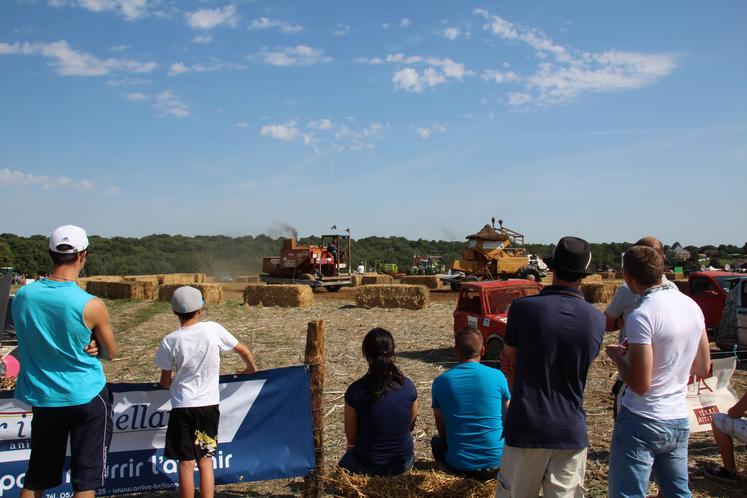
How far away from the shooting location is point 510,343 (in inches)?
116

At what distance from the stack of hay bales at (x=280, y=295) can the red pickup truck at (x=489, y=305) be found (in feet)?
33.9

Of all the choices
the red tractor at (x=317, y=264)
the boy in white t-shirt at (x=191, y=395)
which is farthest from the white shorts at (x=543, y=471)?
the red tractor at (x=317, y=264)

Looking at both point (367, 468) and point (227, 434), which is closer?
point (367, 468)

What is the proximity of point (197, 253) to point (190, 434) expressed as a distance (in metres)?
66.7

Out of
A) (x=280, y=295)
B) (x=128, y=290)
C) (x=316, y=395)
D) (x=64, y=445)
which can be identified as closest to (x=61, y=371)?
(x=64, y=445)

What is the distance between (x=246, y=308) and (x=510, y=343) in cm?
1706

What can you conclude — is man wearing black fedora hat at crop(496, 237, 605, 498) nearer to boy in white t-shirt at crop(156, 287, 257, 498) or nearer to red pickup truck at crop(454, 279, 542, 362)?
boy in white t-shirt at crop(156, 287, 257, 498)

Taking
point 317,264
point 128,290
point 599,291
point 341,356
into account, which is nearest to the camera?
point 341,356

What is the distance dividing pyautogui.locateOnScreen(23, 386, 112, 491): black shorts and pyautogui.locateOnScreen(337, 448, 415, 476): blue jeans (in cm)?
152

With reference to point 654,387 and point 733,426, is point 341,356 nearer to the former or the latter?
point 733,426

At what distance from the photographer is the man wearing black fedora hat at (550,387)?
2.83 m

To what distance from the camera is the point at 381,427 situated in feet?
12.8

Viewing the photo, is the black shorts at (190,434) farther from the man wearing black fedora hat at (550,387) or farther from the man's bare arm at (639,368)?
the man's bare arm at (639,368)

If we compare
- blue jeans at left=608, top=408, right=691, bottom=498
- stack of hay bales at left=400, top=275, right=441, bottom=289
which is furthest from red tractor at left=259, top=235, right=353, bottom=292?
blue jeans at left=608, top=408, right=691, bottom=498
